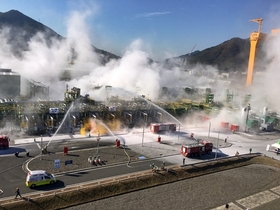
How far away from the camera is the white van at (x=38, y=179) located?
17328 millimetres

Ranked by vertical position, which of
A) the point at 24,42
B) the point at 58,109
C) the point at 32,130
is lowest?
the point at 32,130

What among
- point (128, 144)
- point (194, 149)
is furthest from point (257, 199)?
point (128, 144)

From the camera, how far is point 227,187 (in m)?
→ 20.2

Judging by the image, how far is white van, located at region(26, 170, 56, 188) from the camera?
17328mm

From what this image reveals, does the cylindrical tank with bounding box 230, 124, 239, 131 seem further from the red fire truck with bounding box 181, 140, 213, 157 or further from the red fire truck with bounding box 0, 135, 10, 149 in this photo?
the red fire truck with bounding box 0, 135, 10, 149

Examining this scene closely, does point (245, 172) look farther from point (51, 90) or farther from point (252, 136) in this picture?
point (51, 90)

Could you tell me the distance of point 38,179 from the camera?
17.5m

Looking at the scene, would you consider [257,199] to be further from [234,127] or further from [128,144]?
[234,127]

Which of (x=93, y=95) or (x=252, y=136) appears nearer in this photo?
(x=252, y=136)

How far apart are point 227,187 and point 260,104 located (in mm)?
41039

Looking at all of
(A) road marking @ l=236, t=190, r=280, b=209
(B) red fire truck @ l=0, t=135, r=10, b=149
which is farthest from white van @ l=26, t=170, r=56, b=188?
(A) road marking @ l=236, t=190, r=280, b=209

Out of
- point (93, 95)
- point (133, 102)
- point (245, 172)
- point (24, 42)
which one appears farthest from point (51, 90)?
point (24, 42)

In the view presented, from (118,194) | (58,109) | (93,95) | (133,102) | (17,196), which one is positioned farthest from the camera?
(93,95)

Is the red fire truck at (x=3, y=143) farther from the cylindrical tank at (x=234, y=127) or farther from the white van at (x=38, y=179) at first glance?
the cylindrical tank at (x=234, y=127)
